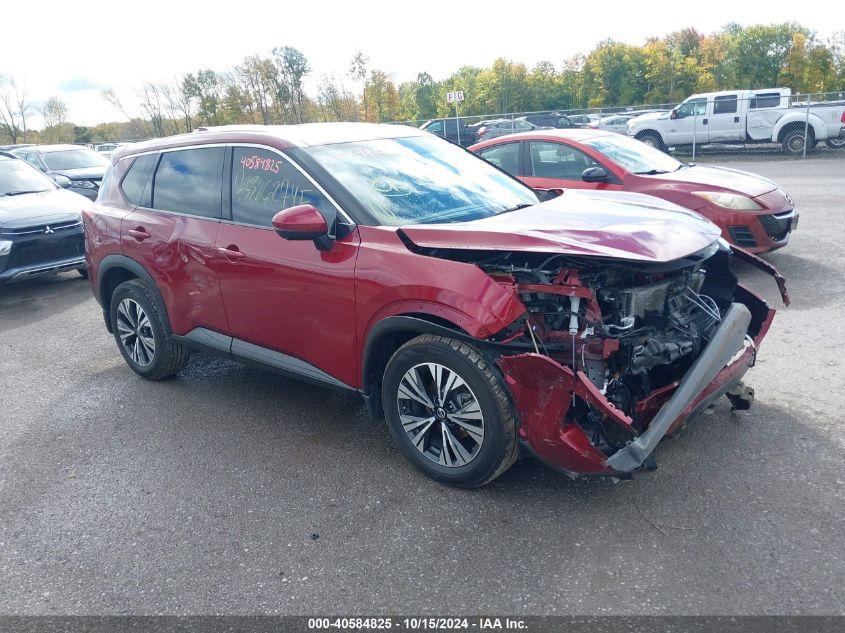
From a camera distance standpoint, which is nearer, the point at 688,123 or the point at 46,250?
the point at 46,250

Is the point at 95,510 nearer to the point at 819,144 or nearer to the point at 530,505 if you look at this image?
the point at 530,505

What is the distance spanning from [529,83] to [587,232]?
62978 mm

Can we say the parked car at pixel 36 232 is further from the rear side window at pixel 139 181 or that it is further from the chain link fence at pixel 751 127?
the chain link fence at pixel 751 127

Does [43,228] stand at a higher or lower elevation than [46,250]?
higher

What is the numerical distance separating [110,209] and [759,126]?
20282 millimetres

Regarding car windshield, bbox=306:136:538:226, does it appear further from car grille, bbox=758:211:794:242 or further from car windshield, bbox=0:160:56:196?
car windshield, bbox=0:160:56:196

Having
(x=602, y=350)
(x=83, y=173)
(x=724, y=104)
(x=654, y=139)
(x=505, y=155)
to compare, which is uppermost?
(x=505, y=155)

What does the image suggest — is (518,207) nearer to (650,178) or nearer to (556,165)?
(650,178)

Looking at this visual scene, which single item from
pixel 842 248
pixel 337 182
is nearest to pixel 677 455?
pixel 337 182

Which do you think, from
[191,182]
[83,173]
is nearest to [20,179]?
[83,173]

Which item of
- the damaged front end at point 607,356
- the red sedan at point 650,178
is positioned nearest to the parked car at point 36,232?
the red sedan at point 650,178

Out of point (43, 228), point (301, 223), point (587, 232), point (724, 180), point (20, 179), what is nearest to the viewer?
point (587, 232)

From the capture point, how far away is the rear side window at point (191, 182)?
4.57m

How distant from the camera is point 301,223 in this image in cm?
359
